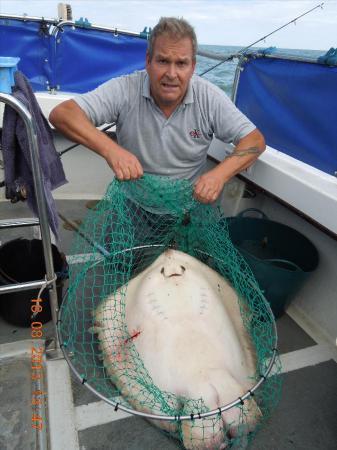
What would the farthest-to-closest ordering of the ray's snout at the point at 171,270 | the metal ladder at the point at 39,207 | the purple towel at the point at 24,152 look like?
the ray's snout at the point at 171,270 < the purple towel at the point at 24,152 < the metal ladder at the point at 39,207

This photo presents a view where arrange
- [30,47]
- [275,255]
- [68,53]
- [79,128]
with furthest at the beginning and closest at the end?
[68,53] < [30,47] < [275,255] < [79,128]

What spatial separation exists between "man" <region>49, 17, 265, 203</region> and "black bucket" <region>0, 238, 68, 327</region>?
70cm

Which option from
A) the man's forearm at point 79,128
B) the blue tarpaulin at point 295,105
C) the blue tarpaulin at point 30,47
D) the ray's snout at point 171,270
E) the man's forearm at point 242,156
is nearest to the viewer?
the ray's snout at point 171,270

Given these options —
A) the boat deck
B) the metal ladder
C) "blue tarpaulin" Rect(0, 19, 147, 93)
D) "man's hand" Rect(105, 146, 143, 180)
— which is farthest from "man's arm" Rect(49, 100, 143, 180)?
"blue tarpaulin" Rect(0, 19, 147, 93)

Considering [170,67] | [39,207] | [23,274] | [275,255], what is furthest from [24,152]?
[275,255]

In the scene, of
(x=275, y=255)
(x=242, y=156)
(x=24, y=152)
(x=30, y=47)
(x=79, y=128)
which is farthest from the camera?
(x=30, y=47)

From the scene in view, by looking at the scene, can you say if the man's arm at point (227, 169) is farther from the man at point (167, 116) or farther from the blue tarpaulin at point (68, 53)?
the blue tarpaulin at point (68, 53)

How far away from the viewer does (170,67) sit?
172 cm

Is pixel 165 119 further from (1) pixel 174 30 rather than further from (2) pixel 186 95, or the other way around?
(1) pixel 174 30

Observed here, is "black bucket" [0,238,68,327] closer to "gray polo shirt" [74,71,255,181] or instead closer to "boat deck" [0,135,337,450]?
"boat deck" [0,135,337,450]

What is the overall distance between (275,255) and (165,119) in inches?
42.8

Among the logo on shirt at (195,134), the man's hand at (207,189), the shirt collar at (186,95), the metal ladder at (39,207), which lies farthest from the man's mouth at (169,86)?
the metal ladder at (39,207)

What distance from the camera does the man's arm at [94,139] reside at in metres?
1.55

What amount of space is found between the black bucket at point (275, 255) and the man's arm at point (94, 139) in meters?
0.79
